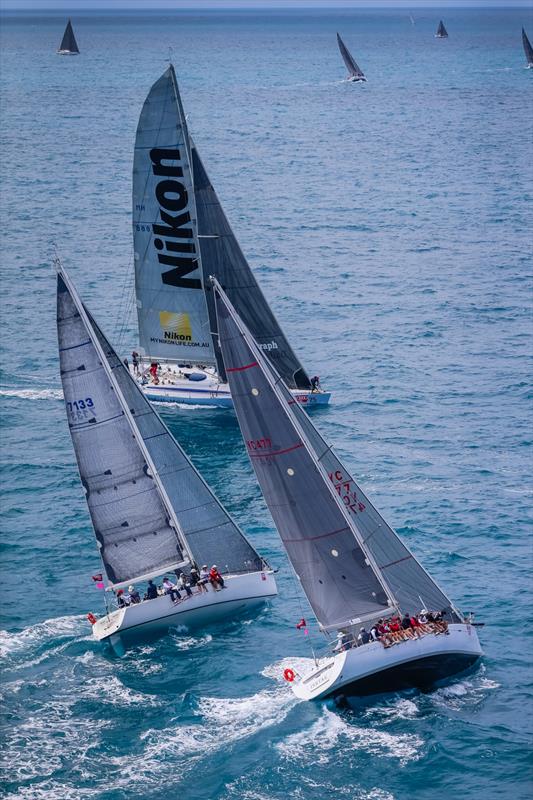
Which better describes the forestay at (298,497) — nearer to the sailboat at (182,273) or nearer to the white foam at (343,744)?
the white foam at (343,744)

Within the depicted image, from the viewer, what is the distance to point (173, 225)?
242 ft

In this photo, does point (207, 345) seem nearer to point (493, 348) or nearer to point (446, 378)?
point (446, 378)

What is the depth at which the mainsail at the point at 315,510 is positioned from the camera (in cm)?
4647

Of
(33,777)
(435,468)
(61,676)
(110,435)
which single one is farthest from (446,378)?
(33,777)

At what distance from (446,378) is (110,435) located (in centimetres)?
3276


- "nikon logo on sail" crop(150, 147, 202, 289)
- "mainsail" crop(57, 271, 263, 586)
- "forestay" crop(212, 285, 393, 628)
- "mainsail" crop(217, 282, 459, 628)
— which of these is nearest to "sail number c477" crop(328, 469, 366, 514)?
"mainsail" crop(217, 282, 459, 628)

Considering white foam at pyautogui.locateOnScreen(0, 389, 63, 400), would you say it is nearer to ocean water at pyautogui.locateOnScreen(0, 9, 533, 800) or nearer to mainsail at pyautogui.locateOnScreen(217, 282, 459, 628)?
ocean water at pyautogui.locateOnScreen(0, 9, 533, 800)

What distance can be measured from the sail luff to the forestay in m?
6.28

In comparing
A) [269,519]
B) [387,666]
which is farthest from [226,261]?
[387,666]

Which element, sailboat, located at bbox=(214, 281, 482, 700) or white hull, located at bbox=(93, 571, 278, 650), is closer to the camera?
sailboat, located at bbox=(214, 281, 482, 700)

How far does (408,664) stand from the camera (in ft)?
148

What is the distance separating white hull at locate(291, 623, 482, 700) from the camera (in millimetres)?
44688

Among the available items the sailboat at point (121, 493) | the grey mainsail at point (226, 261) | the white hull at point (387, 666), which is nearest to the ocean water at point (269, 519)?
the white hull at point (387, 666)

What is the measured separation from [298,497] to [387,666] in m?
6.70
